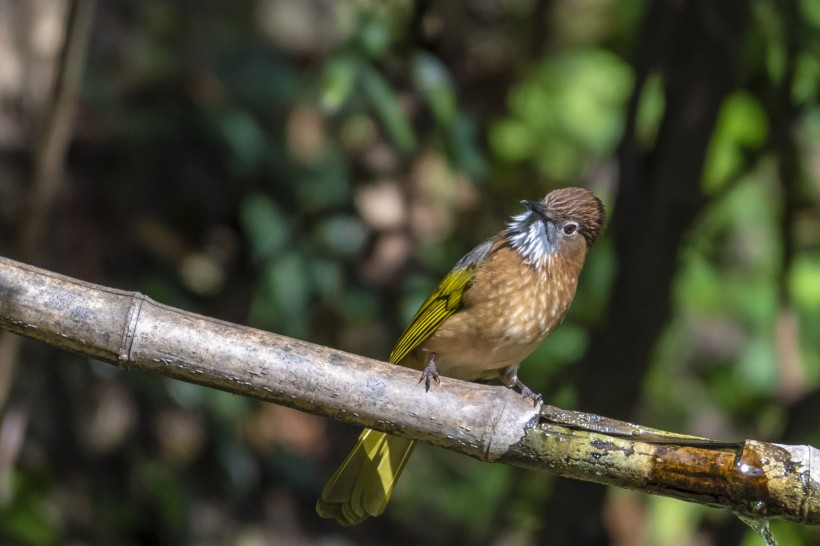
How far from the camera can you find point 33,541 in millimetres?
5086

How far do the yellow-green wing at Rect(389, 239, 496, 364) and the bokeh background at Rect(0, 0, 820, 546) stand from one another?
69 centimetres

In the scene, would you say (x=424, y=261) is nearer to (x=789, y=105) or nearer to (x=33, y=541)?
(x=789, y=105)

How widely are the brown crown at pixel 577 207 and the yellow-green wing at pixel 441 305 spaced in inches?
11.3

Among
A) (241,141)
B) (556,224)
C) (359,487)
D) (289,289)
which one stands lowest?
(359,487)

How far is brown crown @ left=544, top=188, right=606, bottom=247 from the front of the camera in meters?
3.98

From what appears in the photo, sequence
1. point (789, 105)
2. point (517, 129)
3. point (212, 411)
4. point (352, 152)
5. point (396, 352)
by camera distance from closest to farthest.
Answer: point (396, 352) < point (789, 105) < point (212, 411) < point (352, 152) < point (517, 129)

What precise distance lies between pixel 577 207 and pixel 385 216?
190cm

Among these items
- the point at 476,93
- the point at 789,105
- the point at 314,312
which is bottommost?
the point at 314,312

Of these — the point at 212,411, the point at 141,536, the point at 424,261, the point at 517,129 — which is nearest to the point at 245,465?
the point at 212,411

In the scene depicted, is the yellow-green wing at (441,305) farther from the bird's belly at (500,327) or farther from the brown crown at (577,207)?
the brown crown at (577,207)

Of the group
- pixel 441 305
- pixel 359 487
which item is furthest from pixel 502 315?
pixel 359 487

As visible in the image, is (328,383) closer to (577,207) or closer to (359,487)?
(359,487)

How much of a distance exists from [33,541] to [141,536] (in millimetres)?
795

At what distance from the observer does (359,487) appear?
11.4 ft
